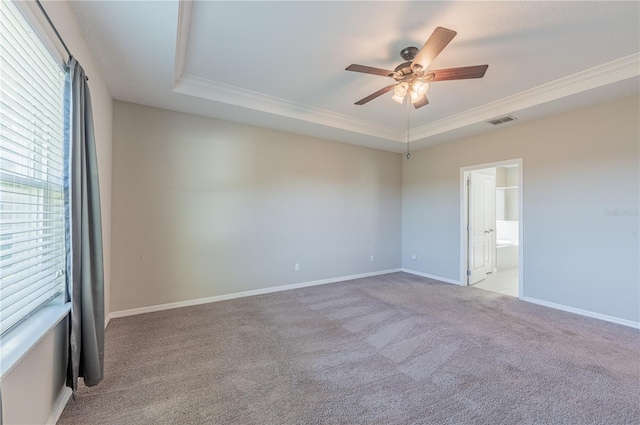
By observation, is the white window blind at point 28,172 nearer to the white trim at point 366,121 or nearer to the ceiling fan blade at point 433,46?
the white trim at point 366,121

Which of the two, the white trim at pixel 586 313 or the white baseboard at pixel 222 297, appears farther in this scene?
the white baseboard at pixel 222 297

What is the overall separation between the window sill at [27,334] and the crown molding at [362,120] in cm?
220

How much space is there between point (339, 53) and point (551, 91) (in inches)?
105

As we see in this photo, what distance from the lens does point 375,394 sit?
6.32 ft

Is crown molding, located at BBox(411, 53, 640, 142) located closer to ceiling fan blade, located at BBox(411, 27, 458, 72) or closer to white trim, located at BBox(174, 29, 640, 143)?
white trim, located at BBox(174, 29, 640, 143)

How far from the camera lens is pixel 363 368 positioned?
7.37 feet

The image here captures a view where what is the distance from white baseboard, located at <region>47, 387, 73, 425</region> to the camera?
63.4 inches

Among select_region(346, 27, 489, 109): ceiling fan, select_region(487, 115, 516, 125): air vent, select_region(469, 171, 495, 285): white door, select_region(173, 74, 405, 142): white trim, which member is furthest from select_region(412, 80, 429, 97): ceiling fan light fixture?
select_region(469, 171, 495, 285): white door

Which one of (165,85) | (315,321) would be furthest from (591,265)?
(165,85)

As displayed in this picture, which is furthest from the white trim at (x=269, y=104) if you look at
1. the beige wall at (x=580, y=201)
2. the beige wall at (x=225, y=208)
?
the beige wall at (x=580, y=201)

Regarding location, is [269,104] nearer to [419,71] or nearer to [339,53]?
[339,53]

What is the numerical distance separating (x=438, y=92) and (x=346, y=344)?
3215 mm

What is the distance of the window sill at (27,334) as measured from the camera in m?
1.18

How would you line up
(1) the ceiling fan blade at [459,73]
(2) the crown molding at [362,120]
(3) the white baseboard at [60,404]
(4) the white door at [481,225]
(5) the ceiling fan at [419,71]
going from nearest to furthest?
(3) the white baseboard at [60,404], (5) the ceiling fan at [419,71], (1) the ceiling fan blade at [459,73], (2) the crown molding at [362,120], (4) the white door at [481,225]
